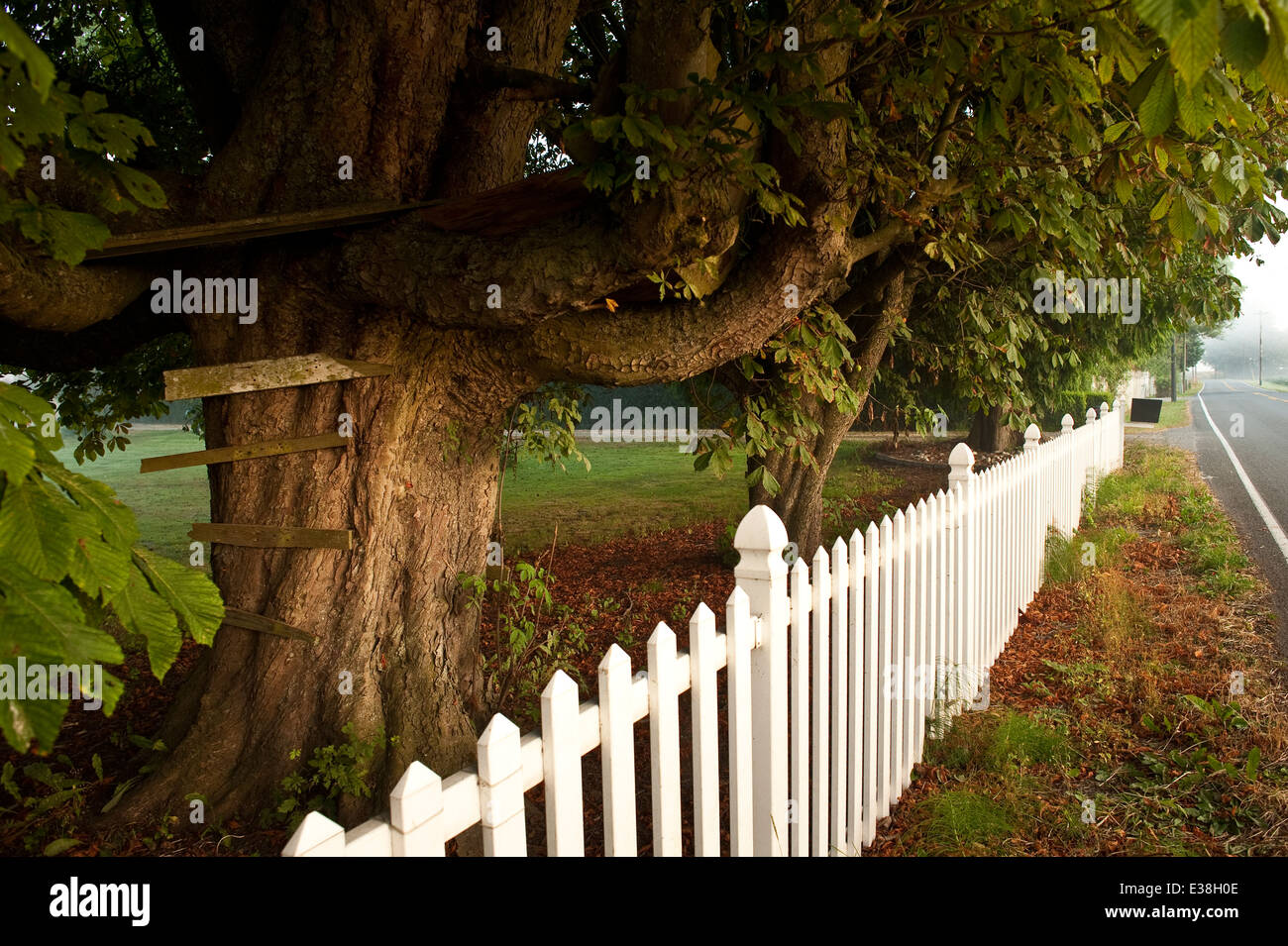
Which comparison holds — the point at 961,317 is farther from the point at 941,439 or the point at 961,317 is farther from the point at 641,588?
the point at 941,439

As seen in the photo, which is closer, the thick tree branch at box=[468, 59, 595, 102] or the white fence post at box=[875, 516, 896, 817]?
the white fence post at box=[875, 516, 896, 817]

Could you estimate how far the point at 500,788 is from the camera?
5.94 ft

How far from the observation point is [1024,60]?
3.49 meters

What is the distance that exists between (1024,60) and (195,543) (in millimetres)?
5027

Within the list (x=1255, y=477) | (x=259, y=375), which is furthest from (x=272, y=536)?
(x=1255, y=477)

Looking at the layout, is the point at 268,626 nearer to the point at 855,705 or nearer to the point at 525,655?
the point at 525,655

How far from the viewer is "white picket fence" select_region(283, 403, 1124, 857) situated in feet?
5.94

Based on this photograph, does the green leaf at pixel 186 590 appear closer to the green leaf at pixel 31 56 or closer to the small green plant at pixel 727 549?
the green leaf at pixel 31 56

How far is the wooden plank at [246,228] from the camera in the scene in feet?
11.7

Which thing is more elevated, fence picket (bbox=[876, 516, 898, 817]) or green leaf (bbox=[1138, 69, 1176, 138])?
green leaf (bbox=[1138, 69, 1176, 138])

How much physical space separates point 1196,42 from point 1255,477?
49.7 feet

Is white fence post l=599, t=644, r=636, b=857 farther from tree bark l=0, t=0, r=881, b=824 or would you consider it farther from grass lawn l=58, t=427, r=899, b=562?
grass lawn l=58, t=427, r=899, b=562

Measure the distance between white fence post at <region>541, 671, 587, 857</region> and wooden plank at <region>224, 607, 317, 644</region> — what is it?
256 centimetres

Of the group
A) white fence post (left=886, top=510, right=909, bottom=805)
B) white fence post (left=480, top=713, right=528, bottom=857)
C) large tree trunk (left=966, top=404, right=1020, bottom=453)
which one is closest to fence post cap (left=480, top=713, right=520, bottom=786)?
white fence post (left=480, top=713, right=528, bottom=857)
